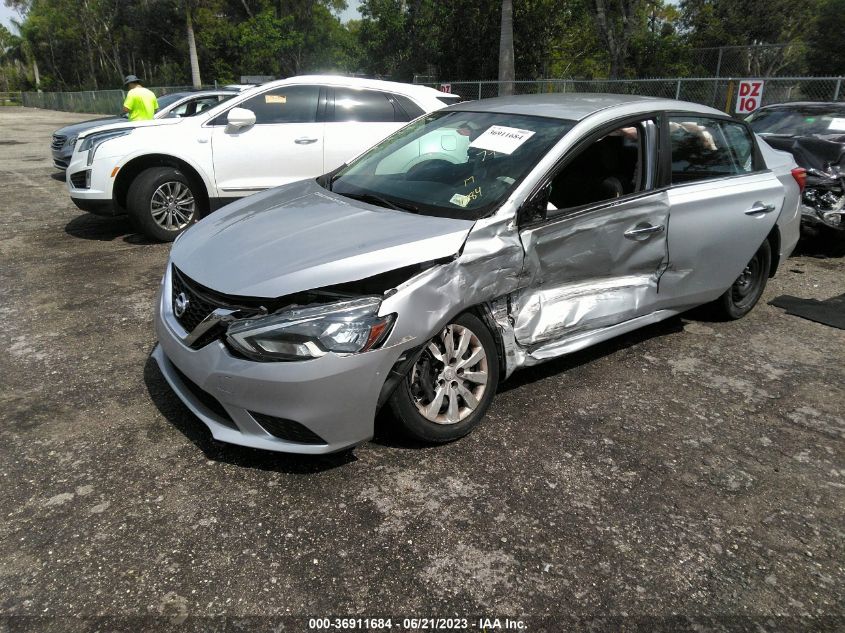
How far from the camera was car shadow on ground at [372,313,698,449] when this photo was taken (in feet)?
10.4

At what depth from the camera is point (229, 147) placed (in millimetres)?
6891

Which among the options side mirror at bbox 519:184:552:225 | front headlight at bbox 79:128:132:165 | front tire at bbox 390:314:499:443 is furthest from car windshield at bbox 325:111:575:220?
front headlight at bbox 79:128:132:165

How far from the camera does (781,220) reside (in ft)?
15.5

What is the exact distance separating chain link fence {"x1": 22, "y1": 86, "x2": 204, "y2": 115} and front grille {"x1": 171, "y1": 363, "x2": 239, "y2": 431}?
30746 millimetres

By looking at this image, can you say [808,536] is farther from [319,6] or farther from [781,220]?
[319,6]

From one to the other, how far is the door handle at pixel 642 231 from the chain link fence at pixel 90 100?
30.6 meters

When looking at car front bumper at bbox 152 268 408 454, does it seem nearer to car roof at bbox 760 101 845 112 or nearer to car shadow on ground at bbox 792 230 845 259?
car shadow on ground at bbox 792 230 845 259

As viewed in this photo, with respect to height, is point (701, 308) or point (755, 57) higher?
point (755, 57)

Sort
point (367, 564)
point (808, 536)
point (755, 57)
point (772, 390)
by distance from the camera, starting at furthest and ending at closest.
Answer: point (755, 57)
point (772, 390)
point (808, 536)
point (367, 564)

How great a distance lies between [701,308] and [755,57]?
3060 centimetres

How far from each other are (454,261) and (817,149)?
5821mm

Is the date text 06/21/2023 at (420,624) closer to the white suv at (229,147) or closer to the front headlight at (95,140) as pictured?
the white suv at (229,147)

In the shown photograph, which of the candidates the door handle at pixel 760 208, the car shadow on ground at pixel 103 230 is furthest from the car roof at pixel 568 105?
the car shadow on ground at pixel 103 230

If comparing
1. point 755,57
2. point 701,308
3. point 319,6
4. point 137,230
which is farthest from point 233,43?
point 701,308
